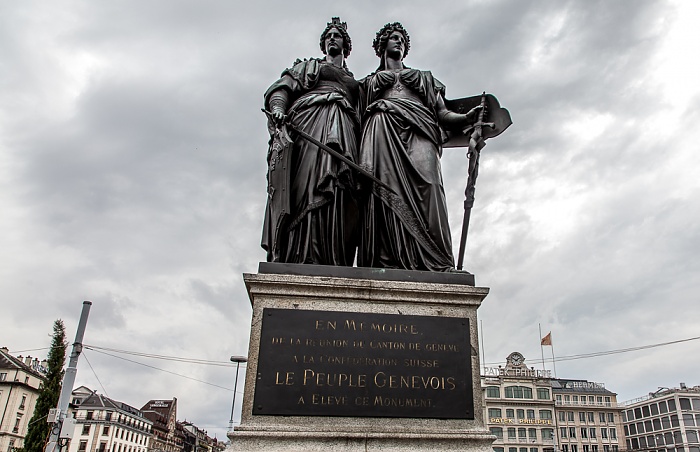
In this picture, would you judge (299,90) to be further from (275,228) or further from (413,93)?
(275,228)

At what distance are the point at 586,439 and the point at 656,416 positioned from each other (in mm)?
25403

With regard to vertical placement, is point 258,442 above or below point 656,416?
below

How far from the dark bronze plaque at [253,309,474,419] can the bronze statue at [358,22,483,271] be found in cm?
104

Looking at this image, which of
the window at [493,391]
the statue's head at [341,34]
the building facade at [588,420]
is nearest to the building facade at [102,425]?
the window at [493,391]

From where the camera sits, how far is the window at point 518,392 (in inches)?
2783

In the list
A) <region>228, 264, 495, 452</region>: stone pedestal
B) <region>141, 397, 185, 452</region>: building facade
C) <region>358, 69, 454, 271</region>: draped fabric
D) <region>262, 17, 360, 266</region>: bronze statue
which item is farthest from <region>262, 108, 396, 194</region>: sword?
<region>141, 397, 185, 452</region>: building facade

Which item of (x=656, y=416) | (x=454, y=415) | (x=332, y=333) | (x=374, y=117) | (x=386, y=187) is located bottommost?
(x=454, y=415)

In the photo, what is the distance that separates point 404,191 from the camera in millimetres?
6336

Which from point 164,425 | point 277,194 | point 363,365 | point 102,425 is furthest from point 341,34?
point 164,425

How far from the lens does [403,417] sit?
15.9 ft

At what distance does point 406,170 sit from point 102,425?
92214mm

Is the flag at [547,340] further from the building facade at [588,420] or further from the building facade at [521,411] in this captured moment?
the building facade at [588,420]

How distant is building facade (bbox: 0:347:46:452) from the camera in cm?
5834

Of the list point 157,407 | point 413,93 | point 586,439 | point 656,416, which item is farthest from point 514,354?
point 157,407
